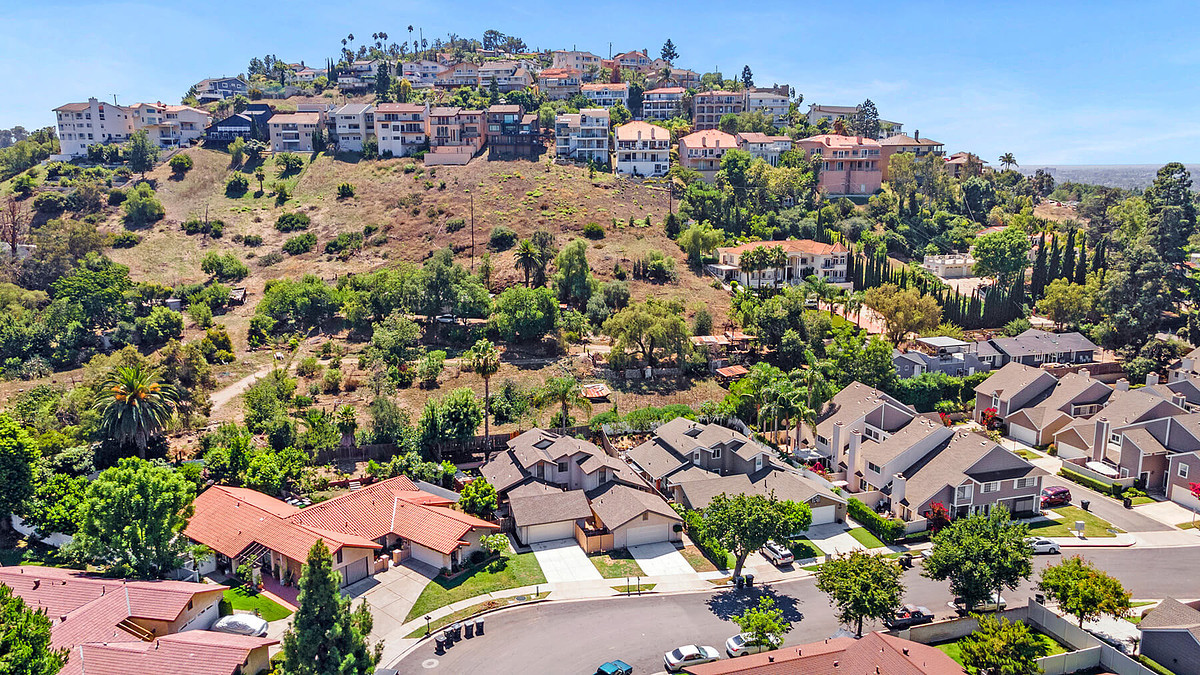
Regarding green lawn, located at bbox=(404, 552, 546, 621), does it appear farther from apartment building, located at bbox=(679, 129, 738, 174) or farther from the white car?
apartment building, located at bbox=(679, 129, 738, 174)

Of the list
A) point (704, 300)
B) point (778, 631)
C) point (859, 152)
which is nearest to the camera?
point (778, 631)

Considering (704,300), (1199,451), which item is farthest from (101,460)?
(1199,451)

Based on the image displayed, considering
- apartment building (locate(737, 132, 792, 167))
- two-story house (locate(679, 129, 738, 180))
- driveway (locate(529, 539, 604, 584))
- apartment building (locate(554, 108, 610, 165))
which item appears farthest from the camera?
apartment building (locate(554, 108, 610, 165))

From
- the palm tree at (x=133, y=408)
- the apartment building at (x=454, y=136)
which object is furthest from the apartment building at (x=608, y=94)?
the palm tree at (x=133, y=408)

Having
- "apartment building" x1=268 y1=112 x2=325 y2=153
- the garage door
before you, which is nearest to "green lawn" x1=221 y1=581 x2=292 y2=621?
the garage door

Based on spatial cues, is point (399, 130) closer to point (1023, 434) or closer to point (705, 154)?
point (705, 154)

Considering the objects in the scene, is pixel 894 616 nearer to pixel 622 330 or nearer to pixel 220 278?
pixel 622 330
